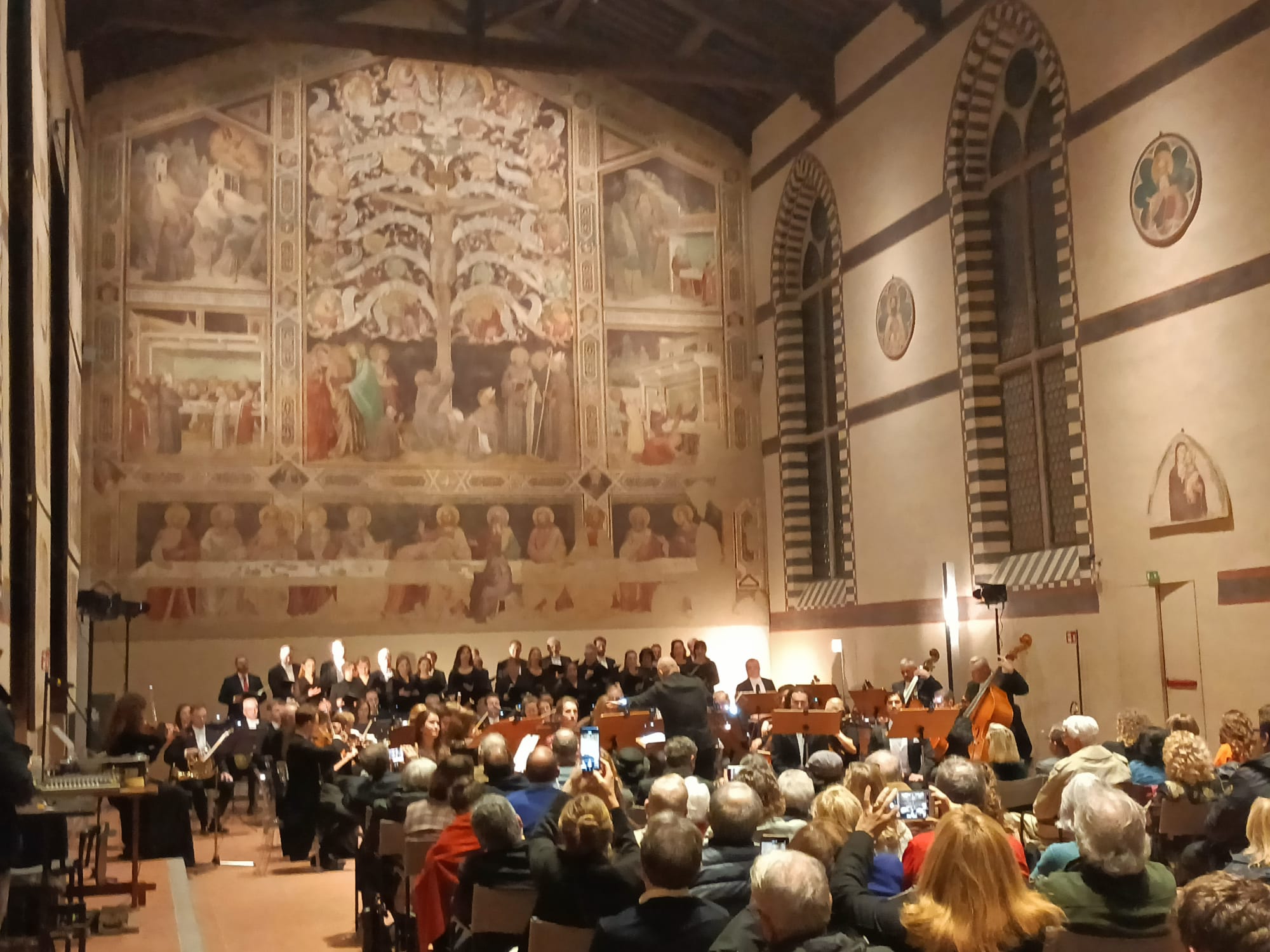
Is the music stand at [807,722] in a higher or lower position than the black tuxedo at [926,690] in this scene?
higher

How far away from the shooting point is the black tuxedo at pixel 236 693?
16.6 metres

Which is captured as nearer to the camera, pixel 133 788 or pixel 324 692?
pixel 133 788

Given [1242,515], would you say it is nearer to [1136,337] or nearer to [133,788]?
[1136,337]

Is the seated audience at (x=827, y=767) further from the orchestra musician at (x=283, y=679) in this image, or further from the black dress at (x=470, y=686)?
the orchestra musician at (x=283, y=679)

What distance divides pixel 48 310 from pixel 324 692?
6307mm

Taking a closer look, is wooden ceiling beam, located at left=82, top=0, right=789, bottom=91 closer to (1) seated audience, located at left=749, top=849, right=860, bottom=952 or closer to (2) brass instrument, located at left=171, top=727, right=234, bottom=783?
(2) brass instrument, located at left=171, top=727, right=234, bottom=783

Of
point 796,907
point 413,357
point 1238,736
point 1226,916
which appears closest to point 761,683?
point 413,357

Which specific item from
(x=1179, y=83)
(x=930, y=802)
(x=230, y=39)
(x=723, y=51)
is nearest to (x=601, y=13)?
(x=723, y=51)

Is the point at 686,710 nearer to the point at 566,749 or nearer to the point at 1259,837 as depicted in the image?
the point at 566,749

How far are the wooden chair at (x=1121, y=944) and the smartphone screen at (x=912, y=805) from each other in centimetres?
92

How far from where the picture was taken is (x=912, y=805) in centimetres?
461

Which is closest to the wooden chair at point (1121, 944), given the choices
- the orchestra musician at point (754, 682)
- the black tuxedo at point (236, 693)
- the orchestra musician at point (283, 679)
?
the black tuxedo at point (236, 693)

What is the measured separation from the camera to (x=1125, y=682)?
1317 cm

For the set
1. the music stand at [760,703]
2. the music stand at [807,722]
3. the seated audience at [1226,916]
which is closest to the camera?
the seated audience at [1226,916]
